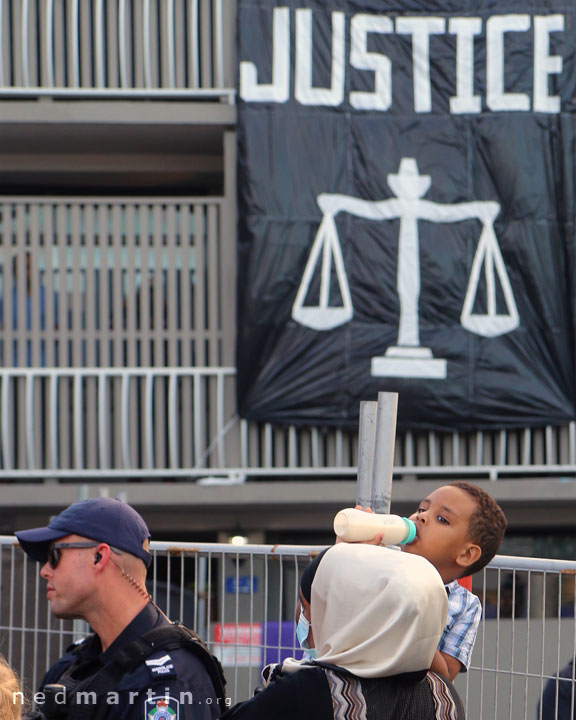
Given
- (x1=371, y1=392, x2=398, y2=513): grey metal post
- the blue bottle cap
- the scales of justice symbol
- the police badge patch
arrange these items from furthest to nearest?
the scales of justice symbol < (x1=371, y1=392, x2=398, y2=513): grey metal post < the blue bottle cap < the police badge patch

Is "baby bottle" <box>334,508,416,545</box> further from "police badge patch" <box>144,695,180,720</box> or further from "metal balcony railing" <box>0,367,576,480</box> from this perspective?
"metal balcony railing" <box>0,367,576,480</box>

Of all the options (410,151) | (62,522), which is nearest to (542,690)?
(62,522)

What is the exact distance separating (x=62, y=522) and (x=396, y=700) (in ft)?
4.13

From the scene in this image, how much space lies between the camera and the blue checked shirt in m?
3.20

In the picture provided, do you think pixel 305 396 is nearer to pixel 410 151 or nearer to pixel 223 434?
pixel 223 434

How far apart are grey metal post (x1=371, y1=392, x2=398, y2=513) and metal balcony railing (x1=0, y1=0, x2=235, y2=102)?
7053mm

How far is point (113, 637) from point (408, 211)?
22.8ft

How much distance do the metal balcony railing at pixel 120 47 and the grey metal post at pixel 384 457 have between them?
7.05 m

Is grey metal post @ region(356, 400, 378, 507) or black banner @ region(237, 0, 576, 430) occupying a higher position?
black banner @ region(237, 0, 576, 430)

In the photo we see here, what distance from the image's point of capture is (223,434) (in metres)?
9.79

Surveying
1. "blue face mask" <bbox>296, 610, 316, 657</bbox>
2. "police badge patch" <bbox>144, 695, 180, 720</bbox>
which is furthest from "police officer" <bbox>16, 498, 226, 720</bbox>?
"blue face mask" <bbox>296, 610, 316, 657</bbox>

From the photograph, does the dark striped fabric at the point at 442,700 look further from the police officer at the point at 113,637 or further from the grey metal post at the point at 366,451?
the grey metal post at the point at 366,451

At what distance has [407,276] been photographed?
957cm

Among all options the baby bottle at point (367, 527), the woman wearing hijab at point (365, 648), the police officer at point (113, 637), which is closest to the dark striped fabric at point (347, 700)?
the woman wearing hijab at point (365, 648)
